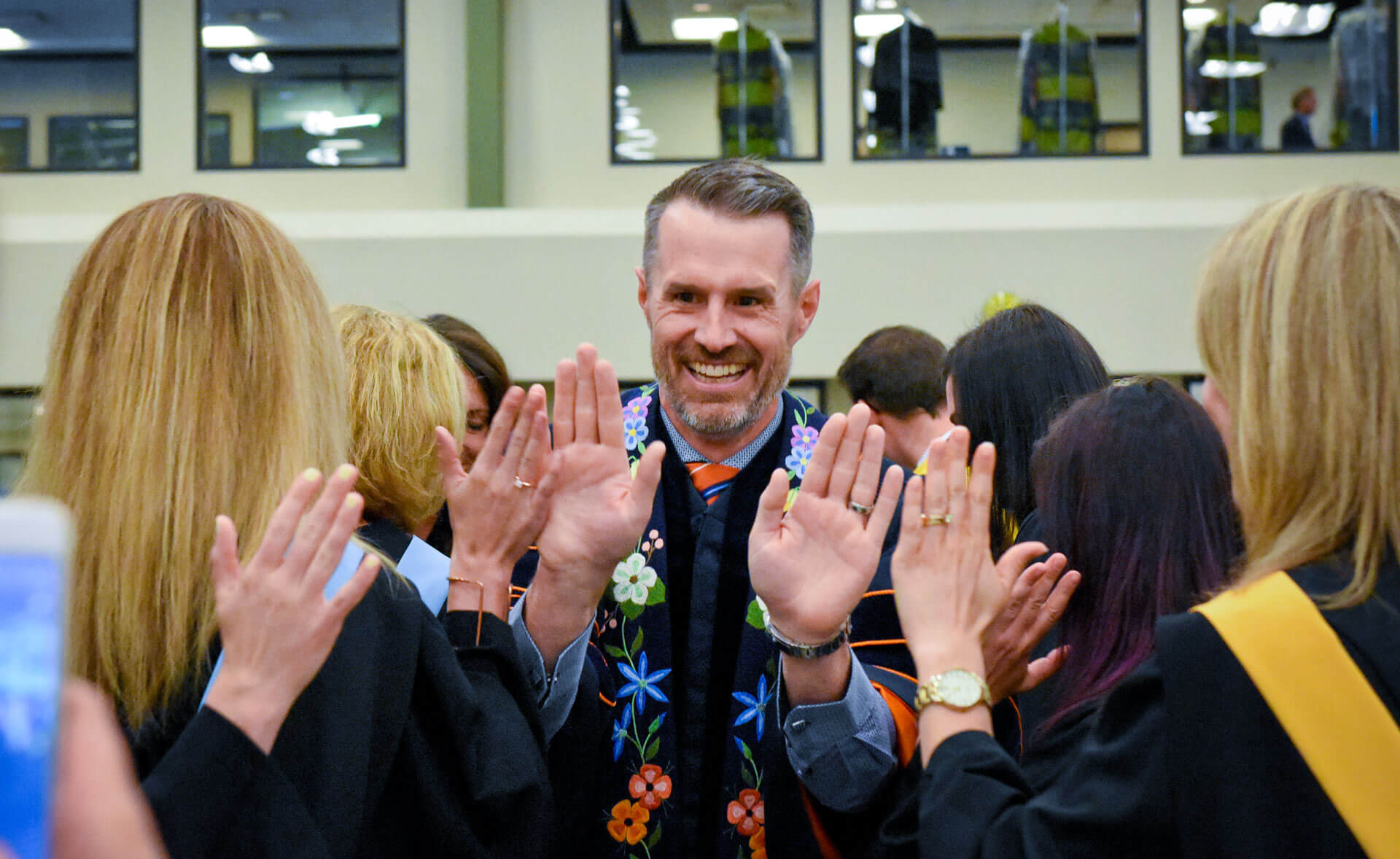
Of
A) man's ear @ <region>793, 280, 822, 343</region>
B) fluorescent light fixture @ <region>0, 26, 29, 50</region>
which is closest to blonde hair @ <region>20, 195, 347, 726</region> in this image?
man's ear @ <region>793, 280, 822, 343</region>

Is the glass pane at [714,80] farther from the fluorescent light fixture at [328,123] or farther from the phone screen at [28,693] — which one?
the phone screen at [28,693]

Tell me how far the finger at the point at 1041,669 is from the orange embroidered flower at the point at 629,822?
67cm

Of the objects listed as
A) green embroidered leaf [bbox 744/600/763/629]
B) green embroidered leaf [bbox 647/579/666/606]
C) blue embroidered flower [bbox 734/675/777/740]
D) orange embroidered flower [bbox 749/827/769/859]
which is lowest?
orange embroidered flower [bbox 749/827/769/859]

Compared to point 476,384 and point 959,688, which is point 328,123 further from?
point 959,688

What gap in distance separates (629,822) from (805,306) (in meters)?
1.07

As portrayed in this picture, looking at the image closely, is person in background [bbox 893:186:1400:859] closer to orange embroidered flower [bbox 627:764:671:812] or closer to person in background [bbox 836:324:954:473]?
orange embroidered flower [bbox 627:764:671:812]

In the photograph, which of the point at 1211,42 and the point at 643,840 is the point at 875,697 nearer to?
the point at 643,840

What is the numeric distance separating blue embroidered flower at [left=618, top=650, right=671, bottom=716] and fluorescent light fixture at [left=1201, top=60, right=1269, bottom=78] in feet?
26.4

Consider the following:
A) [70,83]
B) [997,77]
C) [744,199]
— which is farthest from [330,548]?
[70,83]

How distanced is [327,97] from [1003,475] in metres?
7.72

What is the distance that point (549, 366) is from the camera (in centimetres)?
828

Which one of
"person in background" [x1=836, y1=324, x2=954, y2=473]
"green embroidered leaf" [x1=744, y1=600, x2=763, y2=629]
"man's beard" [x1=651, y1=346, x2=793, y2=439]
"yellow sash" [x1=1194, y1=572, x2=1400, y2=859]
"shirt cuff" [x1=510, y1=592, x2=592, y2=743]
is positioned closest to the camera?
"yellow sash" [x1=1194, y1=572, x2=1400, y2=859]

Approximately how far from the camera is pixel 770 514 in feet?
6.10

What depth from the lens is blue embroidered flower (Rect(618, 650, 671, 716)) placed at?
7.09 feet
